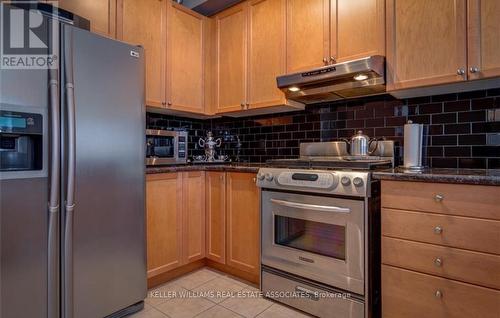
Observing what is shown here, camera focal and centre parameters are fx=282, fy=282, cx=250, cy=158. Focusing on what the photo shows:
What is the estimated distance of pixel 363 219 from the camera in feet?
5.04

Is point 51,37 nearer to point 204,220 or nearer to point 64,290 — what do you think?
point 64,290

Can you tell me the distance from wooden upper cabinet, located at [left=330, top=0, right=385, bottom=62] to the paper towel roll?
0.51 metres

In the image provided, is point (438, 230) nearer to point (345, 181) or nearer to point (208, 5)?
point (345, 181)

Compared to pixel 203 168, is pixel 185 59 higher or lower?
higher

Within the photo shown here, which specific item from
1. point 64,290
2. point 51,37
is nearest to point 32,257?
point 64,290

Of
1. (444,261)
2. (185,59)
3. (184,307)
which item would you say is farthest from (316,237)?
(185,59)

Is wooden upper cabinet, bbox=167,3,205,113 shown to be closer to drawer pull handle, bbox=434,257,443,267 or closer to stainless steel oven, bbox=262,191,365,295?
stainless steel oven, bbox=262,191,365,295

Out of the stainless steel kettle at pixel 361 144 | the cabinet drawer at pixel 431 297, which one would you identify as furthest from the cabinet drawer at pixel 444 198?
the stainless steel kettle at pixel 361 144

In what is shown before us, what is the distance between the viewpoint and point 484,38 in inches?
58.3

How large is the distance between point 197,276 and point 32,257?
1.26 metres

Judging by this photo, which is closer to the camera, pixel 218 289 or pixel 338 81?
pixel 338 81

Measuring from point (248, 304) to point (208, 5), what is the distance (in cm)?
255

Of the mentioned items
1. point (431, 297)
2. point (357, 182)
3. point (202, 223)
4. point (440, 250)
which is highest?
point (357, 182)

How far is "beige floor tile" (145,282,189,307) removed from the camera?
195cm
